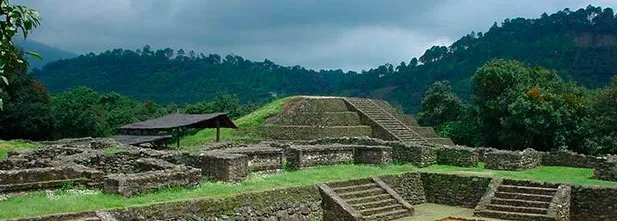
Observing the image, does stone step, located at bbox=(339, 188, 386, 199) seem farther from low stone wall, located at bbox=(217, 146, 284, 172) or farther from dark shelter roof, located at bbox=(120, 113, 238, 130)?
dark shelter roof, located at bbox=(120, 113, 238, 130)

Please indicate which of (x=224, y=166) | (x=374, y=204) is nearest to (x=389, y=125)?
(x=374, y=204)

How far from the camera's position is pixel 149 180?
42.8 ft

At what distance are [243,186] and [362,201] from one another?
11.5 ft

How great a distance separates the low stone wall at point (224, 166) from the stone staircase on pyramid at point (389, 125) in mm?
15036

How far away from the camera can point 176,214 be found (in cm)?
1210

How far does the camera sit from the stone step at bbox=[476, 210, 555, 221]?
591 inches

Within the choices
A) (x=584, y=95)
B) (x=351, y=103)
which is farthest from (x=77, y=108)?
(x=584, y=95)

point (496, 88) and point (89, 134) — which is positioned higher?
point (496, 88)

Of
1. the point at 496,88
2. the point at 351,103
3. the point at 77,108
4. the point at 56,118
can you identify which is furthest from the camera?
the point at 77,108

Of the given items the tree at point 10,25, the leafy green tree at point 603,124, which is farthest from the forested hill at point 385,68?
the tree at point 10,25

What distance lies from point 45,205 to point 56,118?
30.5 m

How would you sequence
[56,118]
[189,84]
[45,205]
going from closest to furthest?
[45,205]
[56,118]
[189,84]

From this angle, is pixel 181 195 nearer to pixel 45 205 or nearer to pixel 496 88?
pixel 45 205

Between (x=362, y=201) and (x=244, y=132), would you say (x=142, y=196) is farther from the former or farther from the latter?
(x=244, y=132)
